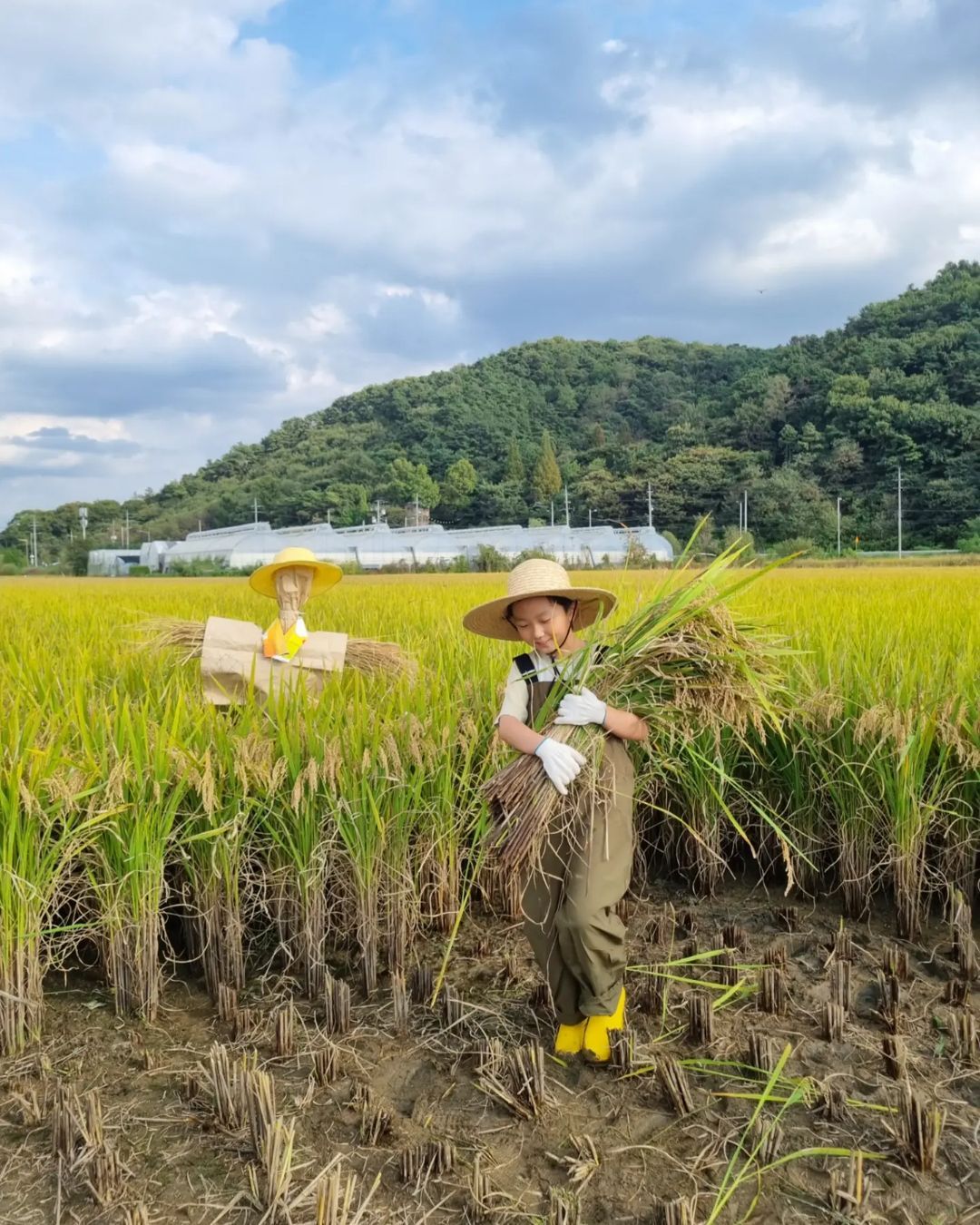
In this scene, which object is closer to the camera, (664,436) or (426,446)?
(664,436)

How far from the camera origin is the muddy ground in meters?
1.53

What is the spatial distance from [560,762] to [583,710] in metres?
0.14

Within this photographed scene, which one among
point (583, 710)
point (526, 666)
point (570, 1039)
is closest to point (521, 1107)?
point (570, 1039)

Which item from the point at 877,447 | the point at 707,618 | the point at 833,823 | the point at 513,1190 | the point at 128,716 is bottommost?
the point at 513,1190

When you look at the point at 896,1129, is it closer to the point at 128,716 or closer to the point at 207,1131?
the point at 207,1131

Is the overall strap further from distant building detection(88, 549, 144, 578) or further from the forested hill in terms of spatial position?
distant building detection(88, 549, 144, 578)

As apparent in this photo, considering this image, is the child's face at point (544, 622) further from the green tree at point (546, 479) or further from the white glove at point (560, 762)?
the green tree at point (546, 479)

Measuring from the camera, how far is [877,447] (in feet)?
149

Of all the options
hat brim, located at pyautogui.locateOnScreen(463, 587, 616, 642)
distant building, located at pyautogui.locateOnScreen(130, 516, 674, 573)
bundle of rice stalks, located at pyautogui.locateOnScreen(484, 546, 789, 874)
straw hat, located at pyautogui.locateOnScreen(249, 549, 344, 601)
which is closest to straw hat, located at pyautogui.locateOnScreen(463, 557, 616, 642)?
hat brim, located at pyautogui.locateOnScreen(463, 587, 616, 642)

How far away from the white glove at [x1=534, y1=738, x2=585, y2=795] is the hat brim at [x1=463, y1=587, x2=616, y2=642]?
0.38 meters

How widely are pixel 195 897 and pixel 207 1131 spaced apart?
69 cm

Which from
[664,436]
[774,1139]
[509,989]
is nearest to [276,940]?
[509,989]

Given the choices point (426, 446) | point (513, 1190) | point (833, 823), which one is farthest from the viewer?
point (426, 446)

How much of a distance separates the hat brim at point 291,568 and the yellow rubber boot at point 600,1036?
70.0 inches
